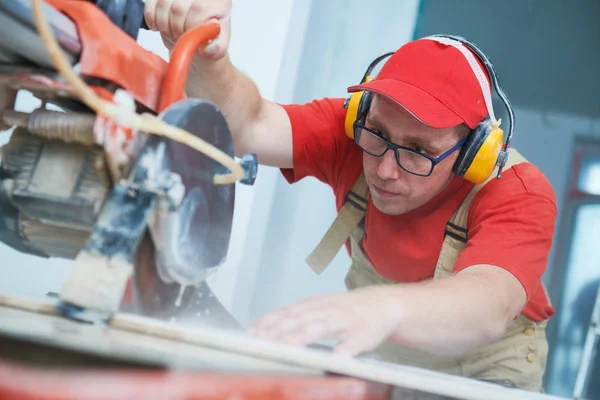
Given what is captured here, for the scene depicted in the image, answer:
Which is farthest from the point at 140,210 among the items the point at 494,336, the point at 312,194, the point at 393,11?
the point at 393,11

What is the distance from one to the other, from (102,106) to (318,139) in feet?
2.84

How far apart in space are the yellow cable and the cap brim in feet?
1.72

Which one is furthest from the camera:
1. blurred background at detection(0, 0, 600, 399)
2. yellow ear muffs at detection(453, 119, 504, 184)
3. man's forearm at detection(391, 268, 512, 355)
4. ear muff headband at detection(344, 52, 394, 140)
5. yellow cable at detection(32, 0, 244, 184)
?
blurred background at detection(0, 0, 600, 399)

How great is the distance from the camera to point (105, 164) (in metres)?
0.53

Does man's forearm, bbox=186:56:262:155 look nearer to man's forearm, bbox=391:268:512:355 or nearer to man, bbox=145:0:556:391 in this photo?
man, bbox=145:0:556:391

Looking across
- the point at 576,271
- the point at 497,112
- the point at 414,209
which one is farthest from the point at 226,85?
the point at 576,271

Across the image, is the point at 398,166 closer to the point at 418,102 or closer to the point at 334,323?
the point at 418,102

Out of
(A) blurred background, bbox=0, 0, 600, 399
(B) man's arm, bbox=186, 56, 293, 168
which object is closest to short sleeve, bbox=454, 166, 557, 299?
(B) man's arm, bbox=186, 56, 293, 168

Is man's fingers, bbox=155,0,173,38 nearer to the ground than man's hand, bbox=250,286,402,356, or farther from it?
farther from it

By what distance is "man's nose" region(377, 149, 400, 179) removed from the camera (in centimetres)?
106

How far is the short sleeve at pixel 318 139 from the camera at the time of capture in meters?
1.27

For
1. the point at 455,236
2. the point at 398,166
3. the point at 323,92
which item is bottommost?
the point at 455,236

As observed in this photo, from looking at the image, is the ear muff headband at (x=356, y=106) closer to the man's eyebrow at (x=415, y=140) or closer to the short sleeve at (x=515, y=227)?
the man's eyebrow at (x=415, y=140)

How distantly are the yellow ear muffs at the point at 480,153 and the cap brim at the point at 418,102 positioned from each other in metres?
0.05
